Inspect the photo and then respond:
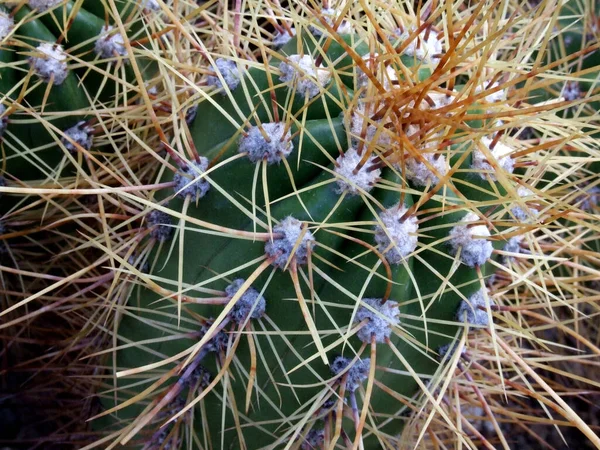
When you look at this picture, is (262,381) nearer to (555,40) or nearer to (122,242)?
(122,242)

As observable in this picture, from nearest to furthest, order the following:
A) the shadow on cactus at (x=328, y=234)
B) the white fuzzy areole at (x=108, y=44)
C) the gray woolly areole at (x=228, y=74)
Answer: the shadow on cactus at (x=328, y=234)
the gray woolly areole at (x=228, y=74)
the white fuzzy areole at (x=108, y=44)


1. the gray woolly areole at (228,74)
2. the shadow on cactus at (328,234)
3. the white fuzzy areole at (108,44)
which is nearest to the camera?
the shadow on cactus at (328,234)

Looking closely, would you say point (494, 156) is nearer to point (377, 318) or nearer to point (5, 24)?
point (377, 318)

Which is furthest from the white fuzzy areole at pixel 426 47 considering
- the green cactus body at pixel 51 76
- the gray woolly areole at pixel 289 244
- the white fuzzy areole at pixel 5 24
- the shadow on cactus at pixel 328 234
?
the white fuzzy areole at pixel 5 24

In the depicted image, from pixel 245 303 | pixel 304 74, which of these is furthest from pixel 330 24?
pixel 245 303

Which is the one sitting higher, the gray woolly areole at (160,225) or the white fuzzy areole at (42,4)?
the white fuzzy areole at (42,4)

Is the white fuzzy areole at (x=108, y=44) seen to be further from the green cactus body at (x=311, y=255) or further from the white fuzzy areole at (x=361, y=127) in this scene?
the white fuzzy areole at (x=361, y=127)
